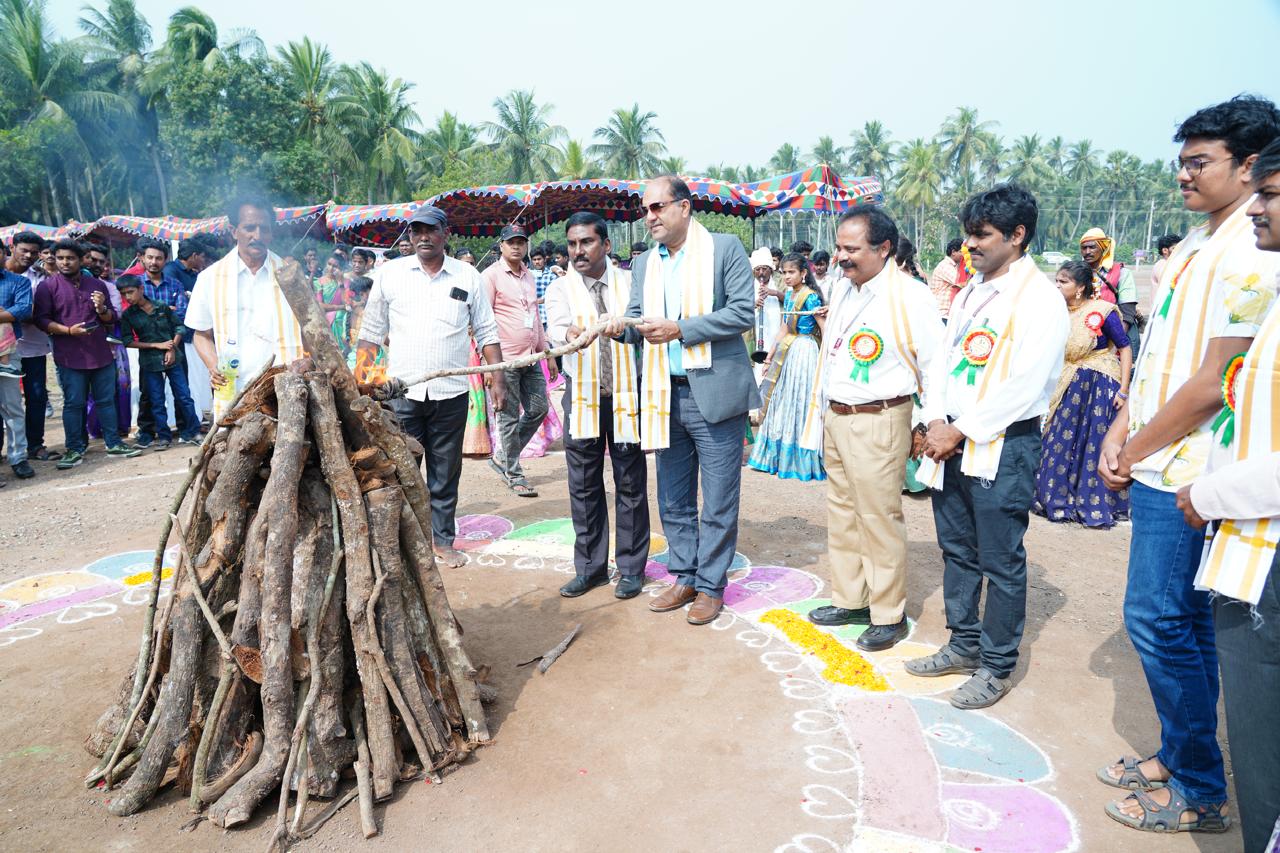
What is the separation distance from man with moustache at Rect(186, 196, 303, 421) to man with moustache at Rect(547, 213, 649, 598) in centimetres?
166

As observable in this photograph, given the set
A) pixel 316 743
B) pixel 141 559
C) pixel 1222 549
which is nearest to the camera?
pixel 1222 549

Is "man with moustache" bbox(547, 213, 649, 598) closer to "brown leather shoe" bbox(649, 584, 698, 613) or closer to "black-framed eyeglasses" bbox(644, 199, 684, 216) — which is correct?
"brown leather shoe" bbox(649, 584, 698, 613)

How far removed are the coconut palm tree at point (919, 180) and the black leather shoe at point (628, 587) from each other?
55908 millimetres

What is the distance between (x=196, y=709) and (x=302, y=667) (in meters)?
0.47

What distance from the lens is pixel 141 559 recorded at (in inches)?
203

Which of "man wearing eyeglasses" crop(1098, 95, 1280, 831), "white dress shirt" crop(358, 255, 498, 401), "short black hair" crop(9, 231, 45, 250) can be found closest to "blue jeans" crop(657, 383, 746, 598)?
"white dress shirt" crop(358, 255, 498, 401)

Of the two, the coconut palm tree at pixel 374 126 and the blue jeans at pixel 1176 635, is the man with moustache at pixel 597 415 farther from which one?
the coconut palm tree at pixel 374 126

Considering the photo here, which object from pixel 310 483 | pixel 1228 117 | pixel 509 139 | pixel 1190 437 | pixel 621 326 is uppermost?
pixel 509 139

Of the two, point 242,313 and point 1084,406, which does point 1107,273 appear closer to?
point 1084,406

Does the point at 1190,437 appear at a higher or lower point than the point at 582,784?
higher

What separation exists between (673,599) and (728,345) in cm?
150

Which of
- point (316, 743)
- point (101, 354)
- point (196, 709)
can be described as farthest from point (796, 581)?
point (101, 354)

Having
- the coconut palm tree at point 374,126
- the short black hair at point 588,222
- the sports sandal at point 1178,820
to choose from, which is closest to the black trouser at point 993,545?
the sports sandal at point 1178,820

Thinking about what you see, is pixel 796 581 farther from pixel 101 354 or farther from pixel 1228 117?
pixel 101 354
